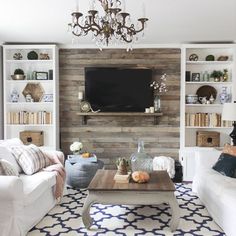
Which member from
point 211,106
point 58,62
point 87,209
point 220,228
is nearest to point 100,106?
point 58,62

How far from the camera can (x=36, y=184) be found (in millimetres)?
3736

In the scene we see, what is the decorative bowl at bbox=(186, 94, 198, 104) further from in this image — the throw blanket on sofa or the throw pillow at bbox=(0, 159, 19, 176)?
the throw pillow at bbox=(0, 159, 19, 176)

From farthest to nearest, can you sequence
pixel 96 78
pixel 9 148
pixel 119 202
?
pixel 96 78, pixel 9 148, pixel 119 202

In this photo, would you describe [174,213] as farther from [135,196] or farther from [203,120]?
[203,120]

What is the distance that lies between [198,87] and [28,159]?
3.45 m

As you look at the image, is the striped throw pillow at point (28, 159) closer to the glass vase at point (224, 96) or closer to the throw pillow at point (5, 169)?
the throw pillow at point (5, 169)

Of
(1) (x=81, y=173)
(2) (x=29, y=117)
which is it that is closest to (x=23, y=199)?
(1) (x=81, y=173)

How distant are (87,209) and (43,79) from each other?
3247 millimetres

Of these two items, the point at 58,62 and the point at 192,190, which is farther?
the point at 58,62

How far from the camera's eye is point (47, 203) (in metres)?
4.06

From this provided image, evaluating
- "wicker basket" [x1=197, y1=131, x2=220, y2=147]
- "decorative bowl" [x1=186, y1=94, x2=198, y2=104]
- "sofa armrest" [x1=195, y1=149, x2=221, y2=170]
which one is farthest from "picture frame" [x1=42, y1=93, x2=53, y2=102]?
"sofa armrest" [x1=195, y1=149, x2=221, y2=170]

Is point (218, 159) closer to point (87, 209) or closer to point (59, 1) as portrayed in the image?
point (87, 209)

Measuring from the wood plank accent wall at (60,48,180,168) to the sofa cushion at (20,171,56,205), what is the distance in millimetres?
2066

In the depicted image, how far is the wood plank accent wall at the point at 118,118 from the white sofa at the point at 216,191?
145 centimetres
